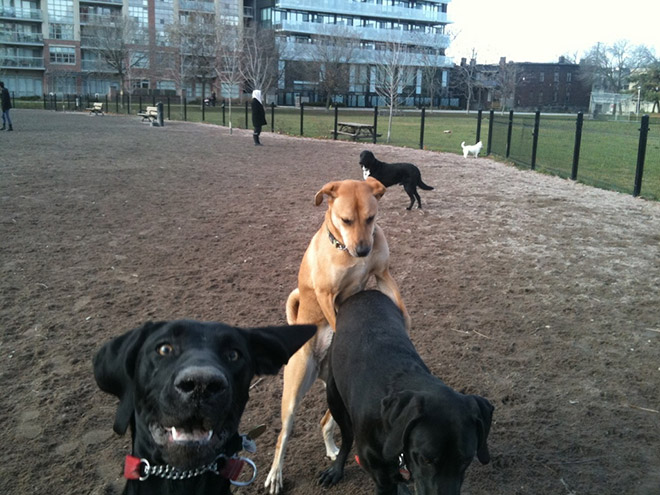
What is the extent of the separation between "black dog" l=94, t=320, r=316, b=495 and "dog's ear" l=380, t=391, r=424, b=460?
51 centimetres

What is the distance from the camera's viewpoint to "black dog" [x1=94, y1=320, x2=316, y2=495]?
217cm

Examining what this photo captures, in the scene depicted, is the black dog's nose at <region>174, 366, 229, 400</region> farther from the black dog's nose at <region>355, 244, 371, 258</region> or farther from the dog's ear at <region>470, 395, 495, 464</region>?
the black dog's nose at <region>355, 244, 371, 258</region>

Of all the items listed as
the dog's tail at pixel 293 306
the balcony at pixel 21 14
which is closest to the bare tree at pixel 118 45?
the balcony at pixel 21 14

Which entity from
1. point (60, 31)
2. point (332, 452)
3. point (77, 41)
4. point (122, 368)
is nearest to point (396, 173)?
point (332, 452)

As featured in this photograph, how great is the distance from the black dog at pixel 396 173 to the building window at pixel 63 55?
80.3m

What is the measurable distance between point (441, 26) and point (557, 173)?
8588cm

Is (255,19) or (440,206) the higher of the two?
(255,19)

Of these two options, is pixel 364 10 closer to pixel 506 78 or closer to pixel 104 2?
pixel 506 78

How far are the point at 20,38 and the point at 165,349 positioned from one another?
89536 millimetres

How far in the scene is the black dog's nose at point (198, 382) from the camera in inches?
83.3

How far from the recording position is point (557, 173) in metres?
16.2

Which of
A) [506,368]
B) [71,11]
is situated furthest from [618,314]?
[71,11]

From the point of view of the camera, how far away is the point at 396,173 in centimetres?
1132

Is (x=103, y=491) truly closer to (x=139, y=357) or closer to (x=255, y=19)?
(x=139, y=357)
